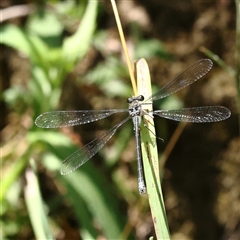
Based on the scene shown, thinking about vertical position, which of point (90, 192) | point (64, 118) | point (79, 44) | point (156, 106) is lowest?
point (90, 192)

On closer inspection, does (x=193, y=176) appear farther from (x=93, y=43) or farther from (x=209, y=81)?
(x=93, y=43)

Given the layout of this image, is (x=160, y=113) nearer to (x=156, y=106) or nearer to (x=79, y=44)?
(x=156, y=106)

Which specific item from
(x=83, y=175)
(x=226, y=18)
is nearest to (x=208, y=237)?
(x=83, y=175)

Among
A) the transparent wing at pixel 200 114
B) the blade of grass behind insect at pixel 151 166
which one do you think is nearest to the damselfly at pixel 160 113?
the transparent wing at pixel 200 114

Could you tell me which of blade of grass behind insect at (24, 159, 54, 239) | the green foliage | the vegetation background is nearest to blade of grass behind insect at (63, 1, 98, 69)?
the green foliage

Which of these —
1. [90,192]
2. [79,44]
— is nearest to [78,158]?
[90,192]

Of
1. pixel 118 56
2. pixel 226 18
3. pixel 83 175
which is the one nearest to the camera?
pixel 83 175

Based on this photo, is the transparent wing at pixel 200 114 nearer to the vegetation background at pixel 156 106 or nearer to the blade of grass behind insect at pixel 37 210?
the vegetation background at pixel 156 106
